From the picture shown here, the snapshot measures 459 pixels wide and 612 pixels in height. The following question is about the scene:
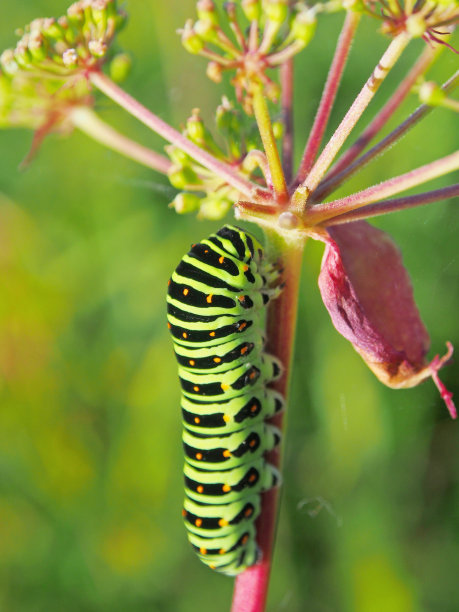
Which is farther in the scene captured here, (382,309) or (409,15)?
(382,309)

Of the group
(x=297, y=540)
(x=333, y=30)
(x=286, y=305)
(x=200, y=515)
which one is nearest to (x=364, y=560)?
(x=297, y=540)

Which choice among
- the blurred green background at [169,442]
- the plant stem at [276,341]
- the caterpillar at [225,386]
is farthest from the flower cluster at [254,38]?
the blurred green background at [169,442]

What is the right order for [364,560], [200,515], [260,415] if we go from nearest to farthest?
[260,415], [200,515], [364,560]

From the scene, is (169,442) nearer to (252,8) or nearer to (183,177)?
(183,177)

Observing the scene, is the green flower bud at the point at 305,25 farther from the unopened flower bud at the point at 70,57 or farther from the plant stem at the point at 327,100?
the unopened flower bud at the point at 70,57

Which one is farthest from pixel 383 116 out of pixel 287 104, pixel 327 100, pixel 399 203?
pixel 399 203

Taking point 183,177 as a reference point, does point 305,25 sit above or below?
above

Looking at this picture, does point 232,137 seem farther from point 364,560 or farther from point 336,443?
point 364,560

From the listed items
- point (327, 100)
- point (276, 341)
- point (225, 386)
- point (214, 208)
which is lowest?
point (225, 386)
